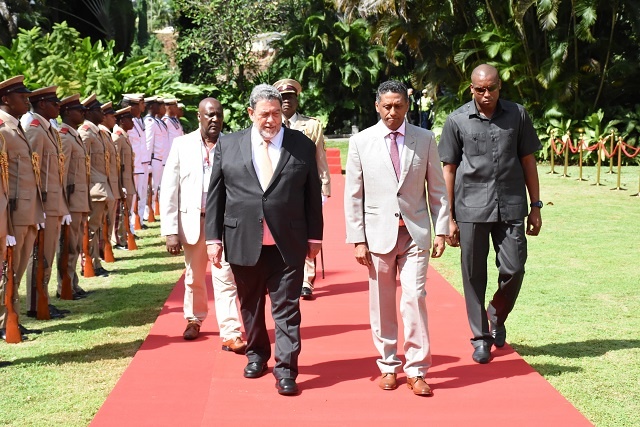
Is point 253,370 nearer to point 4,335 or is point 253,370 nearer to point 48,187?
point 4,335

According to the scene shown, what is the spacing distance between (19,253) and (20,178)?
63 centimetres

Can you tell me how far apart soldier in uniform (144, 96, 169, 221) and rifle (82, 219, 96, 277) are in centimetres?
516

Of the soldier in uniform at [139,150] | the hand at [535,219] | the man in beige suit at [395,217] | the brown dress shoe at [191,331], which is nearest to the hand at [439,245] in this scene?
the man in beige suit at [395,217]

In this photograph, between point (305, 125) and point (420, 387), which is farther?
point (305, 125)

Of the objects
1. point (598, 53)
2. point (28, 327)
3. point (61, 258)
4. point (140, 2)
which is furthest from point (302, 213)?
point (140, 2)

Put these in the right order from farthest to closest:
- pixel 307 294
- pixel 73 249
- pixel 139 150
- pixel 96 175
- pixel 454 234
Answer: pixel 139 150
pixel 96 175
pixel 73 249
pixel 307 294
pixel 454 234

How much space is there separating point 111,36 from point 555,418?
3368 cm

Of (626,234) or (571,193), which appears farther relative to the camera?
(571,193)

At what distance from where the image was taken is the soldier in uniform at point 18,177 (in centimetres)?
771

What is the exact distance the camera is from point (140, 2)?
39125 mm

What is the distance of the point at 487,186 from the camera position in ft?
22.5

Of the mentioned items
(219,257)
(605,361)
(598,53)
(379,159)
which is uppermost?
(598,53)

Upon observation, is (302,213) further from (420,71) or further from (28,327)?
(420,71)

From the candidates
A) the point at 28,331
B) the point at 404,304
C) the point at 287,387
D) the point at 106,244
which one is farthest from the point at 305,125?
the point at 106,244
